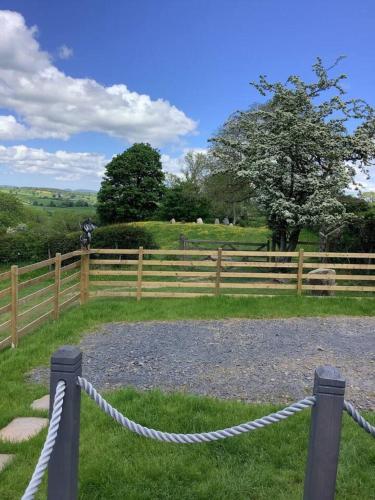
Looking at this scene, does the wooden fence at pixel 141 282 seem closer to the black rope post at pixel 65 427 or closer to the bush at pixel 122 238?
the bush at pixel 122 238

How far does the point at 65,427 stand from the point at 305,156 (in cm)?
1257


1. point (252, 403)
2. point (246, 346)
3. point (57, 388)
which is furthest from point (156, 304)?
point (57, 388)

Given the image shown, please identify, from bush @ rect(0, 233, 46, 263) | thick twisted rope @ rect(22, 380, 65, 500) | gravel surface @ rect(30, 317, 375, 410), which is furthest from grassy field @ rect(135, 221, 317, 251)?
thick twisted rope @ rect(22, 380, 65, 500)

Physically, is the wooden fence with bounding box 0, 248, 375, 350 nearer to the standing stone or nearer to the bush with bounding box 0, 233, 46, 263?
the bush with bounding box 0, 233, 46, 263

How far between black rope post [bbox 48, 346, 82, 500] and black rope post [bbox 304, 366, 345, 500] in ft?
3.88

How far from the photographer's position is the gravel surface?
16.2 feet

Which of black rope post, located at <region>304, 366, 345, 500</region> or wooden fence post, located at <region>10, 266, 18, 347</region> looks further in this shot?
wooden fence post, located at <region>10, 266, 18, 347</region>


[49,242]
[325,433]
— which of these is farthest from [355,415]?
[49,242]

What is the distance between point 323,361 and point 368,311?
3749mm

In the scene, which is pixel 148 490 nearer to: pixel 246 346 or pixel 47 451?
pixel 47 451

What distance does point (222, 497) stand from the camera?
2.86 metres

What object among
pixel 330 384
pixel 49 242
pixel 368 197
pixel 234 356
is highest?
pixel 368 197

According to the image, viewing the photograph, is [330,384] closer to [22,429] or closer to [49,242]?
[22,429]

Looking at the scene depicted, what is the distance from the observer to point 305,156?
1333 cm
